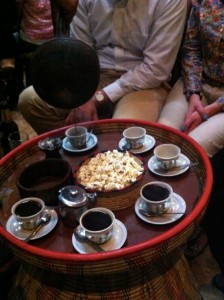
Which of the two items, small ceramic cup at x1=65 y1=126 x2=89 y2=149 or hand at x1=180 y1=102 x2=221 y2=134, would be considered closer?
small ceramic cup at x1=65 y1=126 x2=89 y2=149

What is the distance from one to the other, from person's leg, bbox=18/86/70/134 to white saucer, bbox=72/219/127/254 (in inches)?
42.8

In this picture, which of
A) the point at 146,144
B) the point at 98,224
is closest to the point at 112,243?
the point at 98,224

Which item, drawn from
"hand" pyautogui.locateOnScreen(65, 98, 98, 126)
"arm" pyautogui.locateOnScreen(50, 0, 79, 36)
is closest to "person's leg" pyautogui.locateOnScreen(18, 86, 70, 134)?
"hand" pyautogui.locateOnScreen(65, 98, 98, 126)

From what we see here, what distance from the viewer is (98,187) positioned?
3.66ft

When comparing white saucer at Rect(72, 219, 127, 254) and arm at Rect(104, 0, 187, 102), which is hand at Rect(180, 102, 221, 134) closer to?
arm at Rect(104, 0, 187, 102)

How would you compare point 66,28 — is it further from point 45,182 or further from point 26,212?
point 26,212

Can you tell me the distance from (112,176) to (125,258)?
0.99 ft

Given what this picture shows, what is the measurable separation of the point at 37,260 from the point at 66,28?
751mm

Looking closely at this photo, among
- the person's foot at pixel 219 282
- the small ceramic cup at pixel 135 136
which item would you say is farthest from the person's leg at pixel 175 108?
the person's foot at pixel 219 282

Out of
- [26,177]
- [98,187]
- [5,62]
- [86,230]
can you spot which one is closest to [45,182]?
[26,177]

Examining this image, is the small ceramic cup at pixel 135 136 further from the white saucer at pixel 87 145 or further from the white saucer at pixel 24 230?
the white saucer at pixel 24 230

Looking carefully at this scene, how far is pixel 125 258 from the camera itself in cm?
92

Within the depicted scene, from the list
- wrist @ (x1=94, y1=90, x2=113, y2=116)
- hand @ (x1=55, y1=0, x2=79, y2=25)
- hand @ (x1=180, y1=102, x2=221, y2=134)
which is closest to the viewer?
hand @ (x1=55, y1=0, x2=79, y2=25)

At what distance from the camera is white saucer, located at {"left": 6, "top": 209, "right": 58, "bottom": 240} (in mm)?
1032
